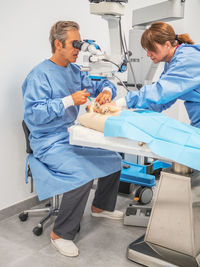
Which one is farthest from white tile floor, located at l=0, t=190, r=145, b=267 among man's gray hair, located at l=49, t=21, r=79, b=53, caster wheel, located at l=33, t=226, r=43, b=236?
man's gray hair, located at l=49, t=21, r=79, b=53

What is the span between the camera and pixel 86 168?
2018 mm

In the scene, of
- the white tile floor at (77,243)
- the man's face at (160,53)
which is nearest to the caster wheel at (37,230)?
the white tile floor at (77,243)

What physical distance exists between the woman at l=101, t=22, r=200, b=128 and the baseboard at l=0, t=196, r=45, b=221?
4.13 ft

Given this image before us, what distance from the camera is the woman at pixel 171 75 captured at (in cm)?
→ 176

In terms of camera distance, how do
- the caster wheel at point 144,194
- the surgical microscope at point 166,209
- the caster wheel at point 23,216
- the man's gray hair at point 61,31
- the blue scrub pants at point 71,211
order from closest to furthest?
the surgical microscope at point 166,209, the blue scrub pants at point 71,211, the man's gray hair at point 61,31, the caster wheel at point 23,216, the caster wheel at point 144,194

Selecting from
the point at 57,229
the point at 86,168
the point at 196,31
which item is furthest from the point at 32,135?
the point at 196,31

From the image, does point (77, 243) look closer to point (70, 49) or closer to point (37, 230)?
point (37, 230)

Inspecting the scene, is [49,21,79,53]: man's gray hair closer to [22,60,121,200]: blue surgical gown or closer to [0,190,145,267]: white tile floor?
[22,60,121,200]: blue surgical gown

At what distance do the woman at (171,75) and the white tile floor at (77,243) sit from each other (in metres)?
0.96

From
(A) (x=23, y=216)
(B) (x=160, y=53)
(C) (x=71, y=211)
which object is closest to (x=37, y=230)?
(A) (x=23, y=216)

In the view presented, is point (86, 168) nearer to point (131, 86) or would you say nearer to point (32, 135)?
point (32, 135)

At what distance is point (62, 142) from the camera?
2127 mm

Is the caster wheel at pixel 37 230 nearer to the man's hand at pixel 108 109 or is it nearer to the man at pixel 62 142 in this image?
the man at pixel 62 142

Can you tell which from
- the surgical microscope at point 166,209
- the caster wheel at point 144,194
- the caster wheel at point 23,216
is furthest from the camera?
the caster wheel at point 144,194
